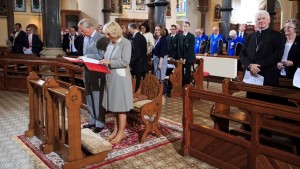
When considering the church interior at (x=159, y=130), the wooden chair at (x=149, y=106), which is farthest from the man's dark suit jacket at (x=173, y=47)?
the wooden chair at (x=149, y=106)

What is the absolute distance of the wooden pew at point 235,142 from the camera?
3.11m

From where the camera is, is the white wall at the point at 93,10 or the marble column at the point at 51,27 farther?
the white wall at the point at 93,10

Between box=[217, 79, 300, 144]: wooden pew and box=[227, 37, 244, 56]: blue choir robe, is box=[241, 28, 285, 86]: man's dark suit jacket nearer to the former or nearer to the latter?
box=[217, 79, 300, 144]: wooden pew

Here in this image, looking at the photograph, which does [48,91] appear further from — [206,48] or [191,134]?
[206,48]

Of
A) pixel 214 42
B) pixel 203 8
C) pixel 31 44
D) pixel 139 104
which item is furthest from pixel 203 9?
pixel 139 104

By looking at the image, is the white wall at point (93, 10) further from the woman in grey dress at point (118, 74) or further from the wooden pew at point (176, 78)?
the woman in grey dress at point (118, 74)

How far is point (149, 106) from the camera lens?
4.67m

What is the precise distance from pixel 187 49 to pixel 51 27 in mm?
3346

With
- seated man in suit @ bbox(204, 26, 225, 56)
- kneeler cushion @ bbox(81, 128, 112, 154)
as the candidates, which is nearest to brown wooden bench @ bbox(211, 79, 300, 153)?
kneeler cushion @ bbox(81, 128, 112, 154)

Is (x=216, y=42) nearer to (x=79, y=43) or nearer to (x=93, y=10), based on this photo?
(x=79, y=43)

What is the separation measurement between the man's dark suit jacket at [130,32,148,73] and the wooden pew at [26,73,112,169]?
204 centimetres

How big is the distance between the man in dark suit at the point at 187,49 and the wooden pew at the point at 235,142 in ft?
12.4

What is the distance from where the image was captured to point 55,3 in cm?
811

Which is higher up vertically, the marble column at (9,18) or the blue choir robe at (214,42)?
the marble column at (9,18)
